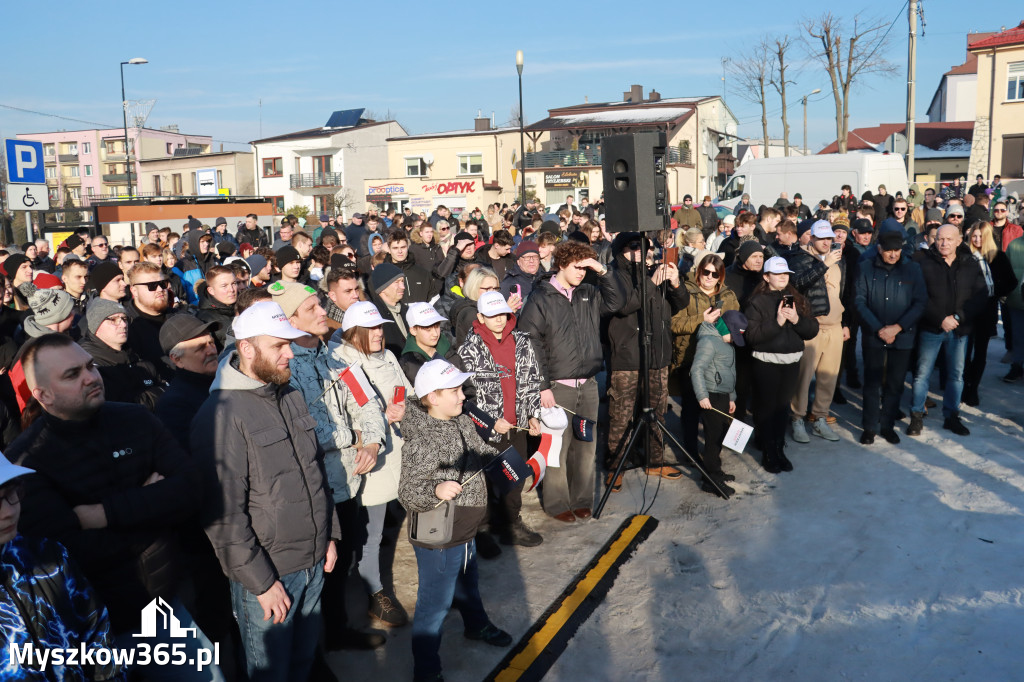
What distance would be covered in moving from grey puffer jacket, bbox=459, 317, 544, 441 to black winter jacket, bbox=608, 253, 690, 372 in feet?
4.30

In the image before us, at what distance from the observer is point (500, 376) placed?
520cm

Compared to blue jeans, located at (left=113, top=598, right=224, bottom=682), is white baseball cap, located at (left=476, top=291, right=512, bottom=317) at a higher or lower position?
higher

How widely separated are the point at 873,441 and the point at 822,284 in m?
1.61

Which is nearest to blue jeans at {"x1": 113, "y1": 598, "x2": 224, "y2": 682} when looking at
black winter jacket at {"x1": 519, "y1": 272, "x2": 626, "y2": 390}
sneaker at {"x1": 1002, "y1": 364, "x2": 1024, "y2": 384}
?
black winter jacket at {"x1": 519, "y1": 272, "x2": 626, "y2": 390}

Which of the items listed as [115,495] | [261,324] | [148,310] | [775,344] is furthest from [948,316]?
[115,495]

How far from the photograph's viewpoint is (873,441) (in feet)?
24.7

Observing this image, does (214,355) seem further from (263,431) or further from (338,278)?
(338,278)

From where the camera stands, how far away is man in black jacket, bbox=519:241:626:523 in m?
5.85

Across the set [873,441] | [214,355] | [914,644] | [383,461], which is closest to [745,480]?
[873,441]

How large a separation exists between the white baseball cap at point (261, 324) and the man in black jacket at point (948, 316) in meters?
6.49

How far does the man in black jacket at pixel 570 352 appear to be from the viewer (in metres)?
5.85

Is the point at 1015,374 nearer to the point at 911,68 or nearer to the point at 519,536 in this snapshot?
the point at 519,536

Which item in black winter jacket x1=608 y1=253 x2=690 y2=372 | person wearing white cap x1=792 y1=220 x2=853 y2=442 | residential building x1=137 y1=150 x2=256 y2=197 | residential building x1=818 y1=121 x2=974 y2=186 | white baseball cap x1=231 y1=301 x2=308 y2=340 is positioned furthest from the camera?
residential building x1=137 y1=150 x2=256 y2=197

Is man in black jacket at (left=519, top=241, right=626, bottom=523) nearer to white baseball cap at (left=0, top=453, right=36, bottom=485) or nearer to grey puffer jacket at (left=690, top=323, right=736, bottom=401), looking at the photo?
grey puffer jacket at (left=690, top=323, right=736, bottom=401)
